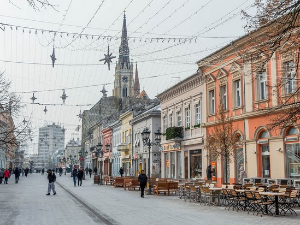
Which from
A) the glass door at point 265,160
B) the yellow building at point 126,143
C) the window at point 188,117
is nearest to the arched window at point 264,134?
the glass door at point 265,160

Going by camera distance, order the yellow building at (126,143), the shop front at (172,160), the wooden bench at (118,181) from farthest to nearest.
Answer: the yellow building at (126,143) < the shop front at (172,160) < the wooden bench at (118,181)

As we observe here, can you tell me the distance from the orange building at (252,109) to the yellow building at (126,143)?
77.0ft

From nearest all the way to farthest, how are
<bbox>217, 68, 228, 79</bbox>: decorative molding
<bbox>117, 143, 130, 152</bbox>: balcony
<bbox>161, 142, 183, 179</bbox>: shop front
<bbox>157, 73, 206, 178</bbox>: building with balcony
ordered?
<bbox>217, 68, 228, 79</bbox>: decorative molding, <bbox>157, 73, 206, 178</bbox>: building with balcony, <bbox>161, 142, 183, 179</bbox>: shop front, <bbox>117, 143, 130, 152</bbox>: balcony

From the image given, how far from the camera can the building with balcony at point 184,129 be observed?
3164 centimetres

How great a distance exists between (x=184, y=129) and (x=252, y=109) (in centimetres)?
1078

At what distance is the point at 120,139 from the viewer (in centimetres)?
5894

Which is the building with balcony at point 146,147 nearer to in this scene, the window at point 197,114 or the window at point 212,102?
the window at point 197,114

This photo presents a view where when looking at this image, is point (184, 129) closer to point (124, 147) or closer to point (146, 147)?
point (146, 147)

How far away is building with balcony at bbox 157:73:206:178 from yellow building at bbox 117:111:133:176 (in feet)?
43.4

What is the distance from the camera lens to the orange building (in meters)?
21.4

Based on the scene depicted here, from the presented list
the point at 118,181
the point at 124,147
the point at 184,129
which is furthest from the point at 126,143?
the point at 118,181

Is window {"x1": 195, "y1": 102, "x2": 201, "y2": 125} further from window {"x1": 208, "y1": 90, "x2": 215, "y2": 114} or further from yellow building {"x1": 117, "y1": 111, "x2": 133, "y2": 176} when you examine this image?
yellow building {"x1": 117, "y1": 111, "x2": 133, "y2": 176}

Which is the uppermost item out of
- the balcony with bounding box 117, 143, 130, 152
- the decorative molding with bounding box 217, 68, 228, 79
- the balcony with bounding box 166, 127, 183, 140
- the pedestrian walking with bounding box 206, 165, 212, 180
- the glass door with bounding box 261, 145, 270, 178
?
the decorative molding with bounding box 217, 68, 228, 79

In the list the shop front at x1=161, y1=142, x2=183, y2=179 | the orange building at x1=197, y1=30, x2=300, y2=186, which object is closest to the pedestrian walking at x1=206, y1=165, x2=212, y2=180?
the orange building at x1=197, y1=30, x2=300, y2=186
